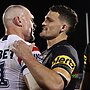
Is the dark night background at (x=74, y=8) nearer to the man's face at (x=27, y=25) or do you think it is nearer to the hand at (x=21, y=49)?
the man's face at (x=27, y=25)

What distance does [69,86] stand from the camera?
195 cm

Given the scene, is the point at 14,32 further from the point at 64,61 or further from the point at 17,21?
the point at 64,61

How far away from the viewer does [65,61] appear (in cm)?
184

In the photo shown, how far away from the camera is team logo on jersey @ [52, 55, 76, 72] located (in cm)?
184

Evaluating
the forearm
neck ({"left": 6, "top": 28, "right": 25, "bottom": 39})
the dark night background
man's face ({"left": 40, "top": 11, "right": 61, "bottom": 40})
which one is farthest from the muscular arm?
Result: the dark night background

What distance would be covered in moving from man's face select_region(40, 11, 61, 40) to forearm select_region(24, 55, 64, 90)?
506 mm

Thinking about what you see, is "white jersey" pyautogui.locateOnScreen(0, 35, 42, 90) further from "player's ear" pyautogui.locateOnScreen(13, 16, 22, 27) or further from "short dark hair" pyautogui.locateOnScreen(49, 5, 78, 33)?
"short dark hair" pyautogui.locateOnScreen(49, 5, 78, 33)

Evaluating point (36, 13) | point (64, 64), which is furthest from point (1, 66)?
point (36, 13)

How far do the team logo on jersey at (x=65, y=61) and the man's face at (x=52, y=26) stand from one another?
15.0 inches

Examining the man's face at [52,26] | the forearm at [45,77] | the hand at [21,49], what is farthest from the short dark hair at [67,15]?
the forearm at [45,77]

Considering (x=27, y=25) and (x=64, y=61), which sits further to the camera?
(x=27, y=25)

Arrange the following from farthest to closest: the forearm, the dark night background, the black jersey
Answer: the dark night background < the black jersey < the forearm

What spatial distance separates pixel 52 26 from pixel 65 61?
439 millimetres

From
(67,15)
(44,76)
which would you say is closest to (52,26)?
(67,15)
